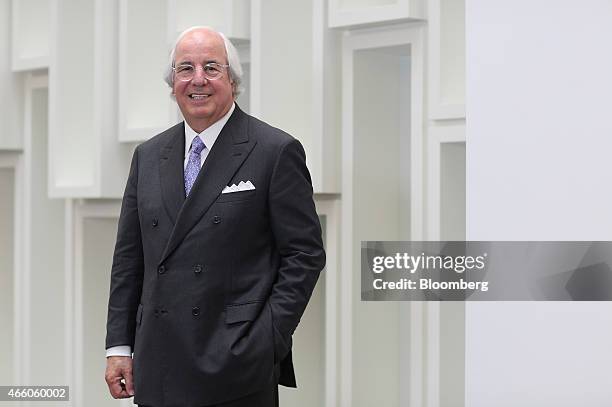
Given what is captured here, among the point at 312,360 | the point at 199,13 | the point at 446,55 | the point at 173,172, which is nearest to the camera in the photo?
the point at 173,172

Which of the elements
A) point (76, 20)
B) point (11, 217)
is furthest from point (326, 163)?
point (11, 217)

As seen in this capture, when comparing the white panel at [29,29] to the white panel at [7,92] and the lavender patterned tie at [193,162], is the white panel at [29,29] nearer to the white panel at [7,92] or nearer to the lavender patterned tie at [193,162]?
the white panel at [7,92]

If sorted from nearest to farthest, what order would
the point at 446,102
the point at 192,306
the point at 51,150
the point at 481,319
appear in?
the point at 192,306 → the point at 481,319 → the point at 446,102 → the point at 51,150

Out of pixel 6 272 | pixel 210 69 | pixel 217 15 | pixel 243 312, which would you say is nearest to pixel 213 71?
pixel 210 69

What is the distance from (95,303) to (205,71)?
5.68ft

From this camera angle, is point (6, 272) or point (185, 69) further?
point (6, 272)

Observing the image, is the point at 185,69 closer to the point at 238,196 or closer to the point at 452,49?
the point at 238,196

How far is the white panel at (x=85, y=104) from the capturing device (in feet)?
11.5

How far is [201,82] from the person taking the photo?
84.6 inches

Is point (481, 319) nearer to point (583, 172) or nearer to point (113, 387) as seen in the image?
point (583, 172)

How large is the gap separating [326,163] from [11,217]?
5.55 feet

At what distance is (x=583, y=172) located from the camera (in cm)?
213

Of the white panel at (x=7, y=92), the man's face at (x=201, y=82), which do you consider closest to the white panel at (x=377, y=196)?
the man's face at (x=201, y=82)

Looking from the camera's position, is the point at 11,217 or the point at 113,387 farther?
the point at 11,217
